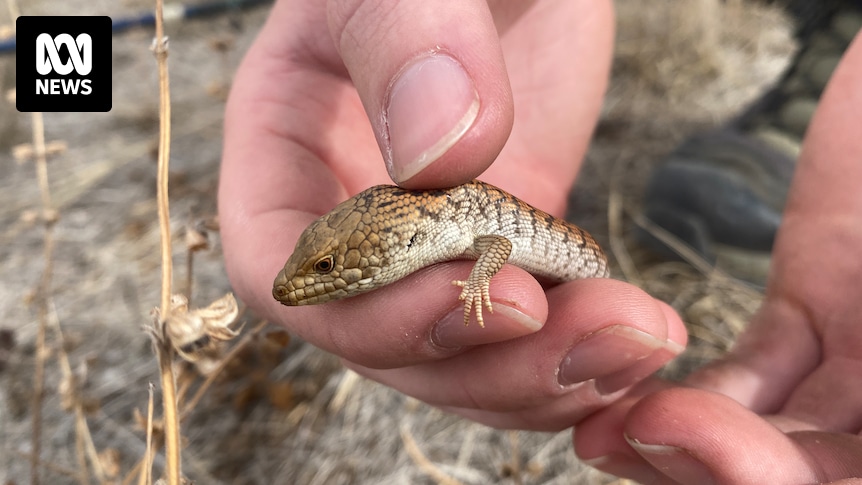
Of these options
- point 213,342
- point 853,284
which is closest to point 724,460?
point 853,284

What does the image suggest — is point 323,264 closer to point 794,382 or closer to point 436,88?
point 436,88

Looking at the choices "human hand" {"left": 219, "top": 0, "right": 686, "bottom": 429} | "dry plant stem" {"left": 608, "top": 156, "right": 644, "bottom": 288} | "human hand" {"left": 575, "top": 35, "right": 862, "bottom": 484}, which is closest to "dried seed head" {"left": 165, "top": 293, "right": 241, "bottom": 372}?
"human hand" {"left": 219, "top": 0, "right": 686, "bottom": 429}

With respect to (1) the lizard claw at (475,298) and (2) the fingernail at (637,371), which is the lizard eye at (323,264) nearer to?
(1) the lizard claw at (475,298)

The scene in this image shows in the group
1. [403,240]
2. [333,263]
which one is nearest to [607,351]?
[403,240]

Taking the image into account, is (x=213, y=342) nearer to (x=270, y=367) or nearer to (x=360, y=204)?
(x=360, y=204)

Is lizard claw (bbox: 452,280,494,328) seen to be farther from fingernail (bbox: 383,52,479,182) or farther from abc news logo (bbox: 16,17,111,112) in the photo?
abc news logo (bbox: 16,17,111,112)
